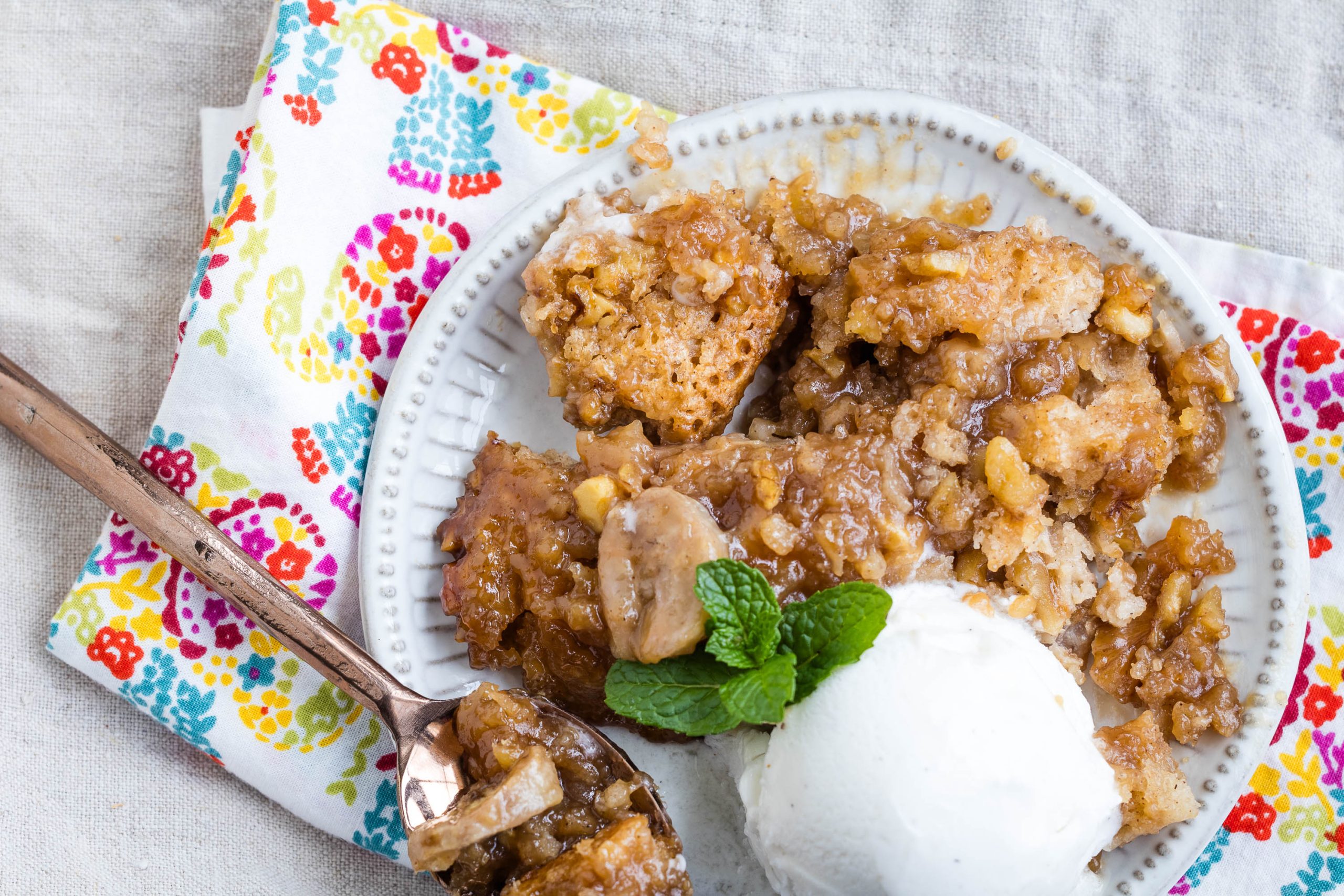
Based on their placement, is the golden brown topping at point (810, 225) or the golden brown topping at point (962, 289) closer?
the golden brown topping at point (962, 289)

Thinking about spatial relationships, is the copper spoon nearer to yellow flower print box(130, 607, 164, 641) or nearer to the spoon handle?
the spoon handle

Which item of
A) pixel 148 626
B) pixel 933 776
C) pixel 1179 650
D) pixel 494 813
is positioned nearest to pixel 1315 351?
pixel 1179 650

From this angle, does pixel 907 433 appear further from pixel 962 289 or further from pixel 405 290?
pixel 405 290

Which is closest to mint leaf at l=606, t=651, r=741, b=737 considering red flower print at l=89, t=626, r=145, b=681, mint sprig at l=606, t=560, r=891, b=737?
mint sprig at l=606, t=560, r=891, b=737

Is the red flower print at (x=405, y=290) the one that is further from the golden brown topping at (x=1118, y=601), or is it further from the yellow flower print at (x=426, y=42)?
the golden brown topping at (x=1118, y=601)

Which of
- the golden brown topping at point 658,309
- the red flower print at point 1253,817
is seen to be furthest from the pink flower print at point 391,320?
the red flower print at point 1253,817

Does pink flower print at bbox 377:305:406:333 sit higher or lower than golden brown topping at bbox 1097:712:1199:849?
higher

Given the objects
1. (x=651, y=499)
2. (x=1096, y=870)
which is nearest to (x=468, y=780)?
(x=651, y=499)
